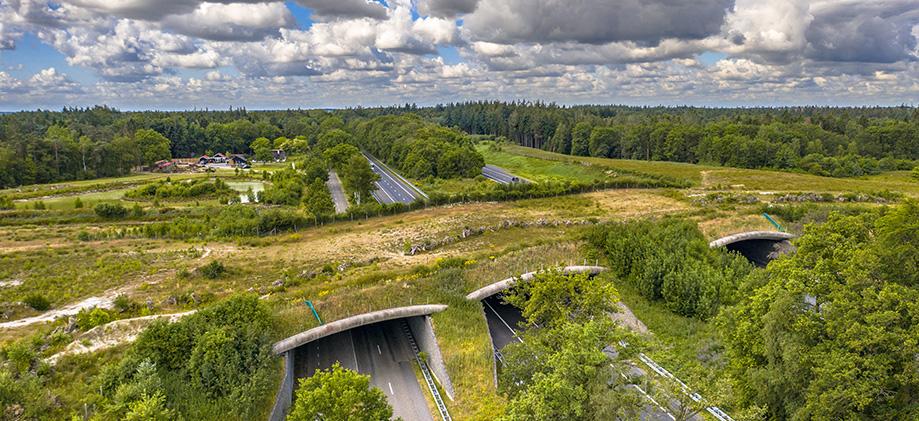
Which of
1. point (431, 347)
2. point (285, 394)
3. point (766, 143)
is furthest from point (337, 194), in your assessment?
point (766, 143)

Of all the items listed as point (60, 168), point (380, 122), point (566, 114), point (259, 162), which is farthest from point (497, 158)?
point (60, 168)

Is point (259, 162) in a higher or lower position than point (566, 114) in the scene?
lower

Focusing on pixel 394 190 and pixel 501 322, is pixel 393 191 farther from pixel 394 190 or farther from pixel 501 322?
pixel 501 322

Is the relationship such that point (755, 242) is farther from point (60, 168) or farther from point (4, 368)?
point (60, 168)

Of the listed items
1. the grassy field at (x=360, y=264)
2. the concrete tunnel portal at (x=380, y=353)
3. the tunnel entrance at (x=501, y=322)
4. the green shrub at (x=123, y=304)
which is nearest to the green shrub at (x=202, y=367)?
the concrete tunnel portal at (x=380, y=353)

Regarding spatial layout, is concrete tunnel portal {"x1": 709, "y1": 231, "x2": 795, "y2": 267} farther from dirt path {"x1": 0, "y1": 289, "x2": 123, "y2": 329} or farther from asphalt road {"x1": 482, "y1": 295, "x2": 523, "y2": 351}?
dirt path {"x1": 0, "y1": 289, "x2": 123, "y2": 329}

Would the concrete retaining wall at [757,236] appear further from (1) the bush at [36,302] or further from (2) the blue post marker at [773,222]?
(1) the bush at [36,302]
